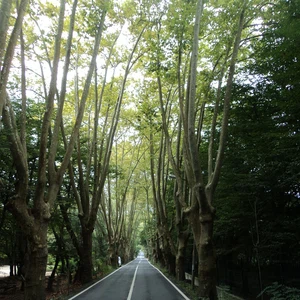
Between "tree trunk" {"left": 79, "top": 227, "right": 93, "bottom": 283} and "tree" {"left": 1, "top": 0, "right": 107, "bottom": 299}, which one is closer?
"tree" {"left": 1, "top": 0, "right": 107, "bottom": 299}

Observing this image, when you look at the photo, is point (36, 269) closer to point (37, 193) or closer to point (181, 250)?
point (37, 193)

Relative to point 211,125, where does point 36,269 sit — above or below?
below

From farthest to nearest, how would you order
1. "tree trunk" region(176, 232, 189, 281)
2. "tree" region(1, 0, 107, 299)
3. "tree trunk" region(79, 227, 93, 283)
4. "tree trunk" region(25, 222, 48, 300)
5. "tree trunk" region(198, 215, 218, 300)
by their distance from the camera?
Result: "tree trunk" region(176, 232, 189, 281)
"tree trunk" region(79, 227, 93, 283)
"tree trunk" region(198, 215, 218, 300)
"tree trunk" region(25, 222, 48, 300)
"tree" region(1, 0, 107, 299)

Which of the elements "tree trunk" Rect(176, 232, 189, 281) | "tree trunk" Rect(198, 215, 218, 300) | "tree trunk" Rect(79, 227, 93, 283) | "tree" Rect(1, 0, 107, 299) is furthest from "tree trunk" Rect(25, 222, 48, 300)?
"tree trunk" Rect(176, 232, 189, 281)

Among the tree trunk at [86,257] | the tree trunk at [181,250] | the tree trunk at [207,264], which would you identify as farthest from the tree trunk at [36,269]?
the tree trunk at [181,250]

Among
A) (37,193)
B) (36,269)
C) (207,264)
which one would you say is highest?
(37,193)

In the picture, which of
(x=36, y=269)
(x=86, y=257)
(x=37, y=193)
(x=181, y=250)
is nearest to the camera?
(x=36, y=269)

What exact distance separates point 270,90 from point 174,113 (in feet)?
26.7

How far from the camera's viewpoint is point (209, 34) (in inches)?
428

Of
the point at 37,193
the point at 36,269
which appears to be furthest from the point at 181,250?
the point at 37,193

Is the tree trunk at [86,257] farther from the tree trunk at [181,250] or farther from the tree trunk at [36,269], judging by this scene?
the tree trunk at [36,269]

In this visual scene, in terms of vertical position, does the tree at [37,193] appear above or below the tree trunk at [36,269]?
above

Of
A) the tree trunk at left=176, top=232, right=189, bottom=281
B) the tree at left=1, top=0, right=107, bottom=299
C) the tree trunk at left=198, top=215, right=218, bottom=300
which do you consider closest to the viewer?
the tree at left=1, top=0, right=107, bottom=299

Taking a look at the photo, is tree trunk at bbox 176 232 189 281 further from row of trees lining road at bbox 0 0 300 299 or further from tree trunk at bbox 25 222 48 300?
tree trunk at bbox 25 222 48 300
